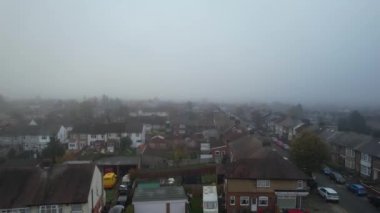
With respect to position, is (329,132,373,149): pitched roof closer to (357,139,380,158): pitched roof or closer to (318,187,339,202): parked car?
(357,139,380,158): pitched roof

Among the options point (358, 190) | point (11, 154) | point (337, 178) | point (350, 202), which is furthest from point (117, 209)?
point (11, 154)

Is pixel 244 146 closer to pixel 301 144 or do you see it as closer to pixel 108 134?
pixel 301 144

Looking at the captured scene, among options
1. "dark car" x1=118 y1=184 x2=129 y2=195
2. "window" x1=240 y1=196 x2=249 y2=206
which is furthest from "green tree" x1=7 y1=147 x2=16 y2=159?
"window" x1=240 y1=196 x2=249 y2=206

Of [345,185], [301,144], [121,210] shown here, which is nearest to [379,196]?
[345,185]

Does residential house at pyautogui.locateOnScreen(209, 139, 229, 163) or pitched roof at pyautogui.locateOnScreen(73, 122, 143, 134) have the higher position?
pitched roof at pyautogui.locateOnScreen(73, 122, 143, 134)

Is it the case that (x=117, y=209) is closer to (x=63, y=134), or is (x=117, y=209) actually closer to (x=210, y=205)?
(x=210, y=205)

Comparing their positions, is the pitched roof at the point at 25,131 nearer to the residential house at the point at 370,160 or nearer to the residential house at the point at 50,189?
the residential house at the point at 50,189
